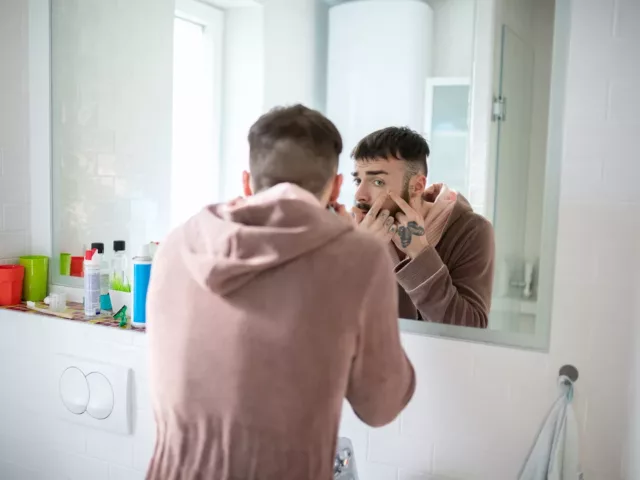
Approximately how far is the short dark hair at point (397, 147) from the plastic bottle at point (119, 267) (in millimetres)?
833

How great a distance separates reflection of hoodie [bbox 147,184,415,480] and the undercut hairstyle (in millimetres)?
474

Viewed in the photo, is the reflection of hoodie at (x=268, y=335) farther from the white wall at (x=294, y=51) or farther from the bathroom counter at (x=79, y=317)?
the bathroom counter at (x=79, y=317)

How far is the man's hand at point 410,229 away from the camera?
1.29 metres

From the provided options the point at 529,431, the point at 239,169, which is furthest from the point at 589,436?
the point at 239,169

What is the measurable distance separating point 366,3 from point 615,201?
2.25ft

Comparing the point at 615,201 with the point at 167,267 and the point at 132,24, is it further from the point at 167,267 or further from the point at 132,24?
the point at 132,24

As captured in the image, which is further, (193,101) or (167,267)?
(193,101)

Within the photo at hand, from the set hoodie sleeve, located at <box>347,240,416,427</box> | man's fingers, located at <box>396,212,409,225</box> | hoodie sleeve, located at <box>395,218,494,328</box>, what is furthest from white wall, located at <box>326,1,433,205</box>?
hoodie sleeve, located at <box>347,240,416,427</box>

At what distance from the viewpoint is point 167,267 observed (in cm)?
Answer: 90

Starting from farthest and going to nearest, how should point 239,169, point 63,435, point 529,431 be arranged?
point 63,435 < point 239,169 < point 529,431

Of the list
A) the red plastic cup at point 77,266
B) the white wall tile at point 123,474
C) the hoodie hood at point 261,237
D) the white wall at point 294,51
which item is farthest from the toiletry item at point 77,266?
the hoodie hood at point 261,237

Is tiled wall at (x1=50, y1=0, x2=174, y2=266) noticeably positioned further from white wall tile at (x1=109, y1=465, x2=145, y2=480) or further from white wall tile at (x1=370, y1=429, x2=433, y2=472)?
white wall tile at (x1=370, y1=429, x2=433, y2=472)

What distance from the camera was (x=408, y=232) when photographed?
4.28 ft

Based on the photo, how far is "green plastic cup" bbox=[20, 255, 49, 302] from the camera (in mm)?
1876
